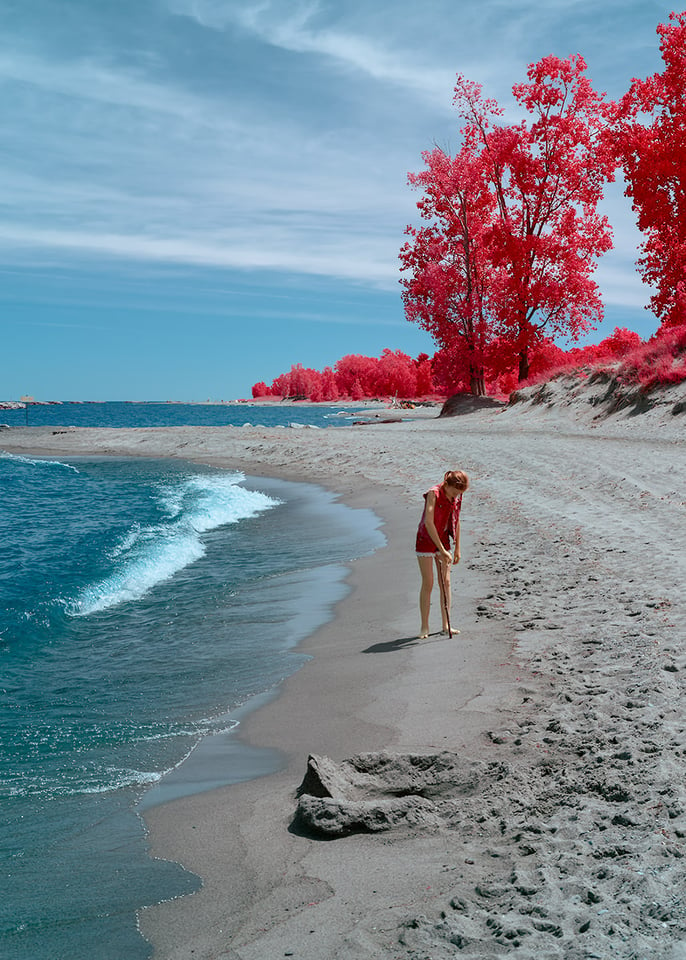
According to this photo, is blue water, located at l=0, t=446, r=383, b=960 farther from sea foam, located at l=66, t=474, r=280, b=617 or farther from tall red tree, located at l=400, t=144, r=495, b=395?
tall red tree, located at l=400, t=144, r=495, b=395

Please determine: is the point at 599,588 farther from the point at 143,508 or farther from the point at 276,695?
the point at 143,508

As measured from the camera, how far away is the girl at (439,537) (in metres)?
8.37

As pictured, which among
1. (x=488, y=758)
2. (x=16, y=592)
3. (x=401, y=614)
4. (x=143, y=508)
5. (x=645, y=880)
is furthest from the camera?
(x=143, y=508)

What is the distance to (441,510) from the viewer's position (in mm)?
8562

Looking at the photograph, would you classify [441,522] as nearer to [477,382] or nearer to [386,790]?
[386,790]

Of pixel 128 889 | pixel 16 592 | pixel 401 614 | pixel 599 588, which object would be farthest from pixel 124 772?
pixel 16 592

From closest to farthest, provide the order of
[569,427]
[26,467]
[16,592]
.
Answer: [16,592], [569,427], [26,467]

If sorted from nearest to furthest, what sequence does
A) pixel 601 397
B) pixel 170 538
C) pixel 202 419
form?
pixel 170 538, pixel 601 397, pixel 202 419

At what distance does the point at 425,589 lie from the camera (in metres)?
8.62

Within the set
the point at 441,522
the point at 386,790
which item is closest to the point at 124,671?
the point at 441,522

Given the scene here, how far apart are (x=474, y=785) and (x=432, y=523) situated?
3539 mm

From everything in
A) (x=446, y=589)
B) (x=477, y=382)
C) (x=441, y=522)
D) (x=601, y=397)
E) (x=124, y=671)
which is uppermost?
(x=477, y=382)

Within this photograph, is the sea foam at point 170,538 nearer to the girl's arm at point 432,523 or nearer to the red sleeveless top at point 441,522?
the red sleeveless top at point 441,522

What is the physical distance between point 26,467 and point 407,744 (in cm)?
3601
